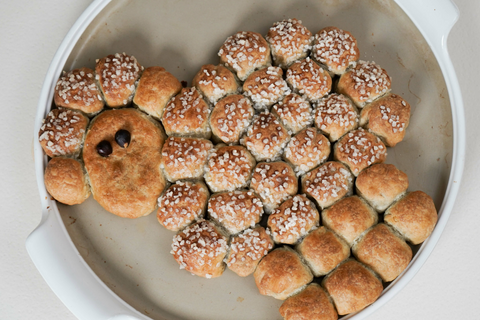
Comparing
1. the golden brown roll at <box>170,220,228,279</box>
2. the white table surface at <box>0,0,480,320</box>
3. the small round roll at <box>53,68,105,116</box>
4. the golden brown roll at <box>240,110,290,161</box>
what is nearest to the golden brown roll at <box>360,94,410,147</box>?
the golden brown roll at <box>240,110,290,161</box>

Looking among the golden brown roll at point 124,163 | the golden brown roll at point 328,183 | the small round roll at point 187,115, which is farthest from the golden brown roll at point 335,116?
the golden brown roll at point 124,163

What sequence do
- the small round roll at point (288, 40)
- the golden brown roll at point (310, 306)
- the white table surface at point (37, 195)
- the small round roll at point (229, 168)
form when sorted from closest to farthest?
the golden brown roll at point (310, 306) → the small round roll at point (229, 168) → the small round roll at point (288, 40) → the white table surface at point (37, 195)

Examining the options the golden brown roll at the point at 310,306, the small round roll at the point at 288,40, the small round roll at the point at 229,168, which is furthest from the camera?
the small round roll at the point at 288,40

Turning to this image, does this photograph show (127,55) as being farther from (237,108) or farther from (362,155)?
(362,155)

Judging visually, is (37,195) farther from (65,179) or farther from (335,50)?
(335,50)

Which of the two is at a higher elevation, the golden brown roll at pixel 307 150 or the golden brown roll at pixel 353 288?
the golden brown roll at pixel 307 150

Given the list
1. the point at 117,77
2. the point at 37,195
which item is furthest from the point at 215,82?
the point at 37,195

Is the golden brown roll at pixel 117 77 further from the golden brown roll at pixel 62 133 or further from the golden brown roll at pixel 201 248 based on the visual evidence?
the golden brown roll at pixel 201 248
